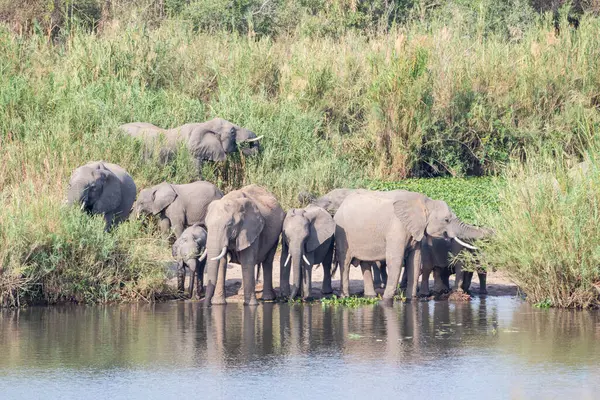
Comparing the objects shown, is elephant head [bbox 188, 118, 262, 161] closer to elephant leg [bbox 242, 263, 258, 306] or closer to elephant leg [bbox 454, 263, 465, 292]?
elephant leg [bbox 242, 263, 258, 306]

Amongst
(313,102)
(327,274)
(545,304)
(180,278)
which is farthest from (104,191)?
(313,102)

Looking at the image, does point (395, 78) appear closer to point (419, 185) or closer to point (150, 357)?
point (419, 185)

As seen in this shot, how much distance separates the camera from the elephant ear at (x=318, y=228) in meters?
15.4

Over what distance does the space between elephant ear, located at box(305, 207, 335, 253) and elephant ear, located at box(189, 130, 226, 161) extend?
15.8ft

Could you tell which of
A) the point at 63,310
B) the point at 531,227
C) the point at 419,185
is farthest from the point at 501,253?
the point at 419,185

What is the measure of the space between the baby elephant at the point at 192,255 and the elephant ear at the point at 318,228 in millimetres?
1320

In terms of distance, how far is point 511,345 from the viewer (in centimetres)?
1212

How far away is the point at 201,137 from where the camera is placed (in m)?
20.2

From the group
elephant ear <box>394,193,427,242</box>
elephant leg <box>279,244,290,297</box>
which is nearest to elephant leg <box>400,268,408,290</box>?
elephant ear <box>394,193,427,242</box>

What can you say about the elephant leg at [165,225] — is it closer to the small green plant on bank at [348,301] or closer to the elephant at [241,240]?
the elephant at [241,240]

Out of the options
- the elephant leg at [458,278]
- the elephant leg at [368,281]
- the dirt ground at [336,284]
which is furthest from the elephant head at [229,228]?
the elephant leg at [458,278]

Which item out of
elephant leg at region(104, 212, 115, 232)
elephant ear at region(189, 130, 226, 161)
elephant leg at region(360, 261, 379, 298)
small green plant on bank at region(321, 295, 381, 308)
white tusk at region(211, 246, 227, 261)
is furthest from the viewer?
elephant ear at region(189, 130, 226, 161)

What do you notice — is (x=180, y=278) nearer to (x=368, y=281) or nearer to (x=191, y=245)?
(x=191, y=245)

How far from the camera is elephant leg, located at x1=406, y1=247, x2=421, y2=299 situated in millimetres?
15367
